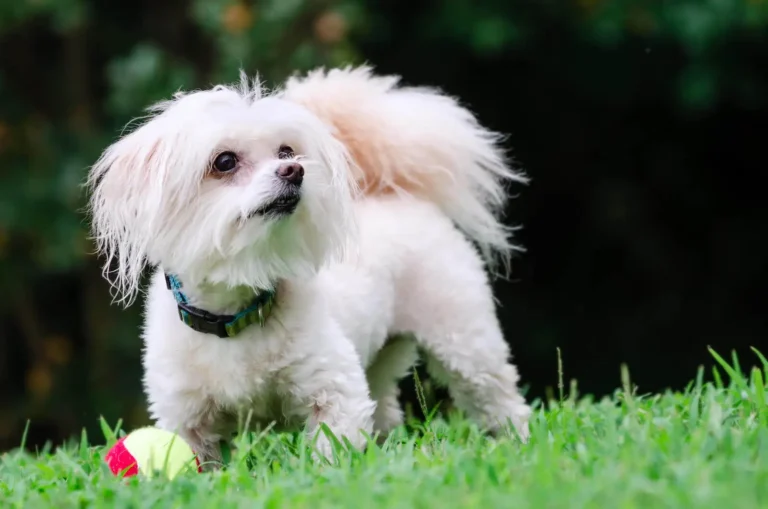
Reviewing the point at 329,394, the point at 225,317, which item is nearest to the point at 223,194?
the point at 225,317

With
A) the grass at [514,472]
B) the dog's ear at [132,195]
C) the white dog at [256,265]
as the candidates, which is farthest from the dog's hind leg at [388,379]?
the dog's ear at [132,195]

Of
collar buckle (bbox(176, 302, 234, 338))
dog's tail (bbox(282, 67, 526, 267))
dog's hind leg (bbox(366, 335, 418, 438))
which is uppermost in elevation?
dog's tail (bbox(282, 67, 526, 267))

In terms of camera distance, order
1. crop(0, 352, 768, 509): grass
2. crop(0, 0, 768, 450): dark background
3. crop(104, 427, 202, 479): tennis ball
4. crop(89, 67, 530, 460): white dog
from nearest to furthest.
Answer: crop(0, 352, 768, 509): grass < crop(104, 427, 202, 479): tennis ball < crop(89, 67, 530, 460): white dog < crop(0, 0, 768, 450): dark background

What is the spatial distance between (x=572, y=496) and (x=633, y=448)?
54 centimetres

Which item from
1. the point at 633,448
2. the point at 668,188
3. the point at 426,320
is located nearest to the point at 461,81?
the point at 668,188

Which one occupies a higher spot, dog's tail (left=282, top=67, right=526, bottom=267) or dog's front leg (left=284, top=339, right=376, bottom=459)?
dog's tail (left=282, top=67, right=526, bottom=267)

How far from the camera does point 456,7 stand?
29.2 feet

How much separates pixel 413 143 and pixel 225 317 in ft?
4.87

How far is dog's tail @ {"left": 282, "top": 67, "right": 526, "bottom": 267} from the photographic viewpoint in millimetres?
5051

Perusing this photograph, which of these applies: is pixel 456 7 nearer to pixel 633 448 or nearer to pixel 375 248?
pixel 375 248

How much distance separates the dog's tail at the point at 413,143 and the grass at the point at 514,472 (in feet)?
4.52

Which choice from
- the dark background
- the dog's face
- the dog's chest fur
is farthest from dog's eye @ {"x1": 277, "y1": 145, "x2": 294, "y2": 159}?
the dark background

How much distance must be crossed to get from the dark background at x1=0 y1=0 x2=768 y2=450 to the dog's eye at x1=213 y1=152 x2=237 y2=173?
406cm

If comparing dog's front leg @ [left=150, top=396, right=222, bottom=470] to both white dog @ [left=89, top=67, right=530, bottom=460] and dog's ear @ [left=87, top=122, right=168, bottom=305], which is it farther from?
dog's ear @ [left=87, top=122, right=168, bottom=305]
